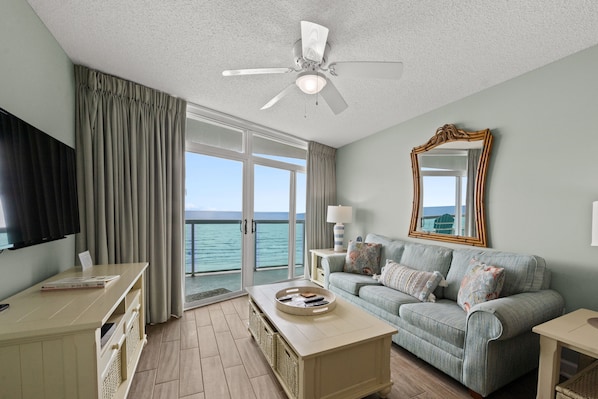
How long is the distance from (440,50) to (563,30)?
0.74 m

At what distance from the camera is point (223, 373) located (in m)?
1.90

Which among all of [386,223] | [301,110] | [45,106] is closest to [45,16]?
[45,106]

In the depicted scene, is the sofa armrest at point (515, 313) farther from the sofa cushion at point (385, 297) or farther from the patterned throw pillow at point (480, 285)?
the sofa cushion at point (385, 297)

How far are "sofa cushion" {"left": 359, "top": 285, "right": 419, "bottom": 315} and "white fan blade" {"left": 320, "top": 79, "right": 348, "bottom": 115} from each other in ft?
5.90

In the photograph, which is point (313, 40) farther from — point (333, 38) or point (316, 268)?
point (316, 268)

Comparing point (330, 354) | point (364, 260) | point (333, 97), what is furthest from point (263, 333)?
point (333, 97)

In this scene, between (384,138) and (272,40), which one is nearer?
(272,40)

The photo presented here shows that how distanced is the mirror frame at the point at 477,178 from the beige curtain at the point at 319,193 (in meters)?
1.67

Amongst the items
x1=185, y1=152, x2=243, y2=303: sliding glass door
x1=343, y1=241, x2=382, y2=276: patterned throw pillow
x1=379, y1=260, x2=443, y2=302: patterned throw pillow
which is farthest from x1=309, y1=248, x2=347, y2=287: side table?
x1=379, y1=260, x2=443, y2=302: patterned throw pillow

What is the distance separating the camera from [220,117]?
328 centimetres

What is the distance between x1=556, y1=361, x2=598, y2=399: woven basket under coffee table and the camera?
4.13ft

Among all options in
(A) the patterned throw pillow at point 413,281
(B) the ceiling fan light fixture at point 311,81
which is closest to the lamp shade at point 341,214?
(A) the patterned throw pillow at point 413,281

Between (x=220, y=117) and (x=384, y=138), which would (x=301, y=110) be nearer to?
(x=220, y=117)

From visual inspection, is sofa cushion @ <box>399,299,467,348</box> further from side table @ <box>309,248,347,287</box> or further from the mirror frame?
side table @ <box>309,248,347,287</box>
